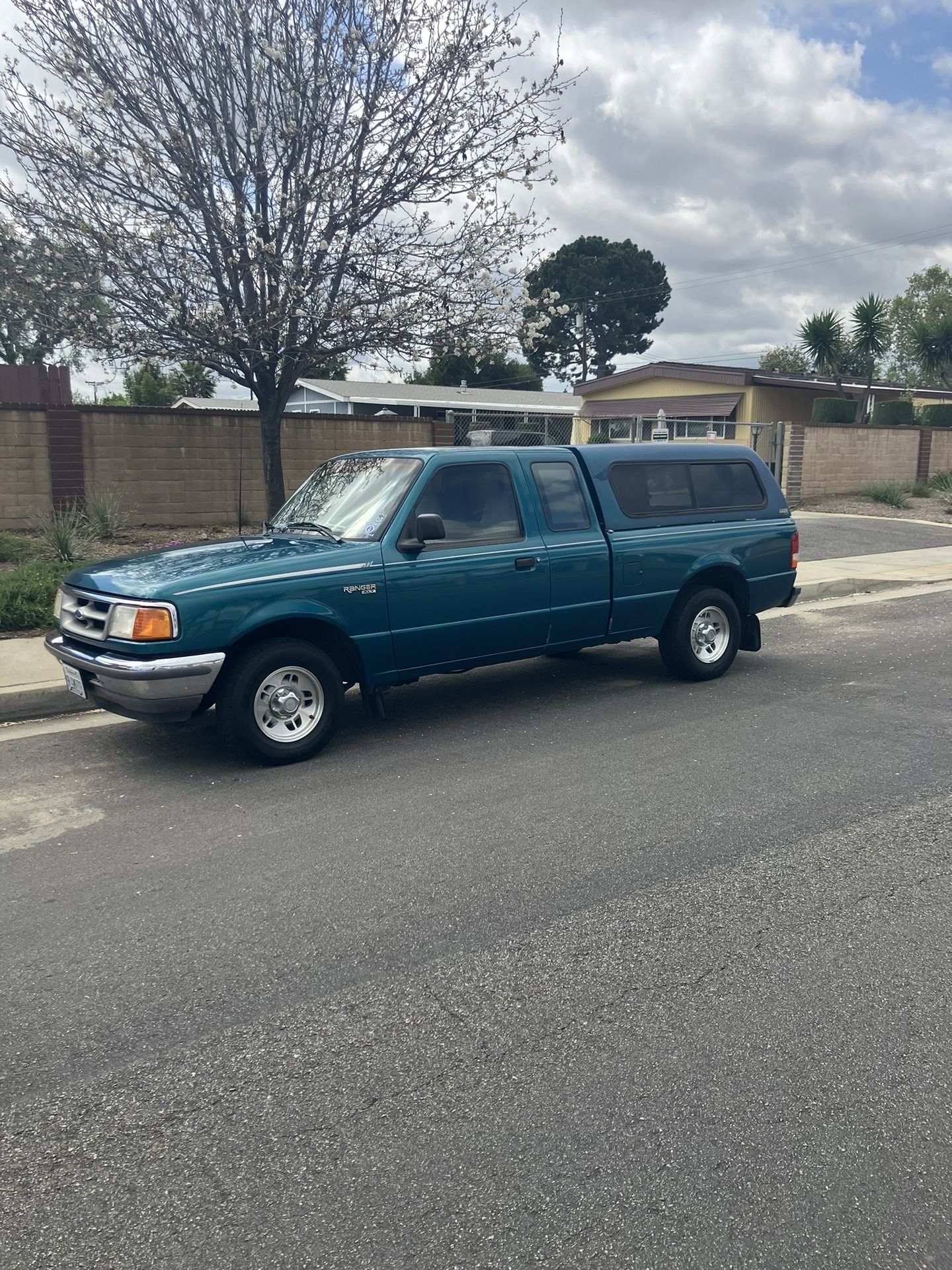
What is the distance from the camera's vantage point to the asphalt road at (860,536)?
660 inches

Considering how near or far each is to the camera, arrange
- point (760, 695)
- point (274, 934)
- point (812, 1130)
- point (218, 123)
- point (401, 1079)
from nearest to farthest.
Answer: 1. point (812, 1130)
2. point (401, 1079)
3. point (274, 934)
4. point (760, 695)
5. point (218, 123)

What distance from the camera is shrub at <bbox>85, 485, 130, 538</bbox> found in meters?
14.2

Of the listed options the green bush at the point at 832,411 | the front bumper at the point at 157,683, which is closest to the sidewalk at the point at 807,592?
the front bumper at the point at 157,683

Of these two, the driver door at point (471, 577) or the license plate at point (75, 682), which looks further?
the driver door at point (471, 577)

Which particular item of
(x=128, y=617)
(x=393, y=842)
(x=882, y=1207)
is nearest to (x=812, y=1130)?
(x=882, y=1207)

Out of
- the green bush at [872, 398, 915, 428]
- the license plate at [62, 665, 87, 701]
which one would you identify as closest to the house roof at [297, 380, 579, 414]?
the green bush at [872, 398, 915, 428]

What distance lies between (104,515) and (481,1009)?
12347 millimetres

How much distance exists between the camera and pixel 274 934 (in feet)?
13.2

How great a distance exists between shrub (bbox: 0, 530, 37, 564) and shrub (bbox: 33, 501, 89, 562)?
22 centimetres

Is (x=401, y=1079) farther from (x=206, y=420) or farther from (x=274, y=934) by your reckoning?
(x=206, y=420)

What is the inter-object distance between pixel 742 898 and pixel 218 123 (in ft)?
36.3

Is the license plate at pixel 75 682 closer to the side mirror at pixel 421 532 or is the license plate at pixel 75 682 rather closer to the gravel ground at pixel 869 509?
the side mirror at pixel 421 532

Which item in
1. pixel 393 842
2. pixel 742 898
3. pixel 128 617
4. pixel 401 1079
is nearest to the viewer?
pixel 401 1079

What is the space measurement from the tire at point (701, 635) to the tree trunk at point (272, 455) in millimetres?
7609
